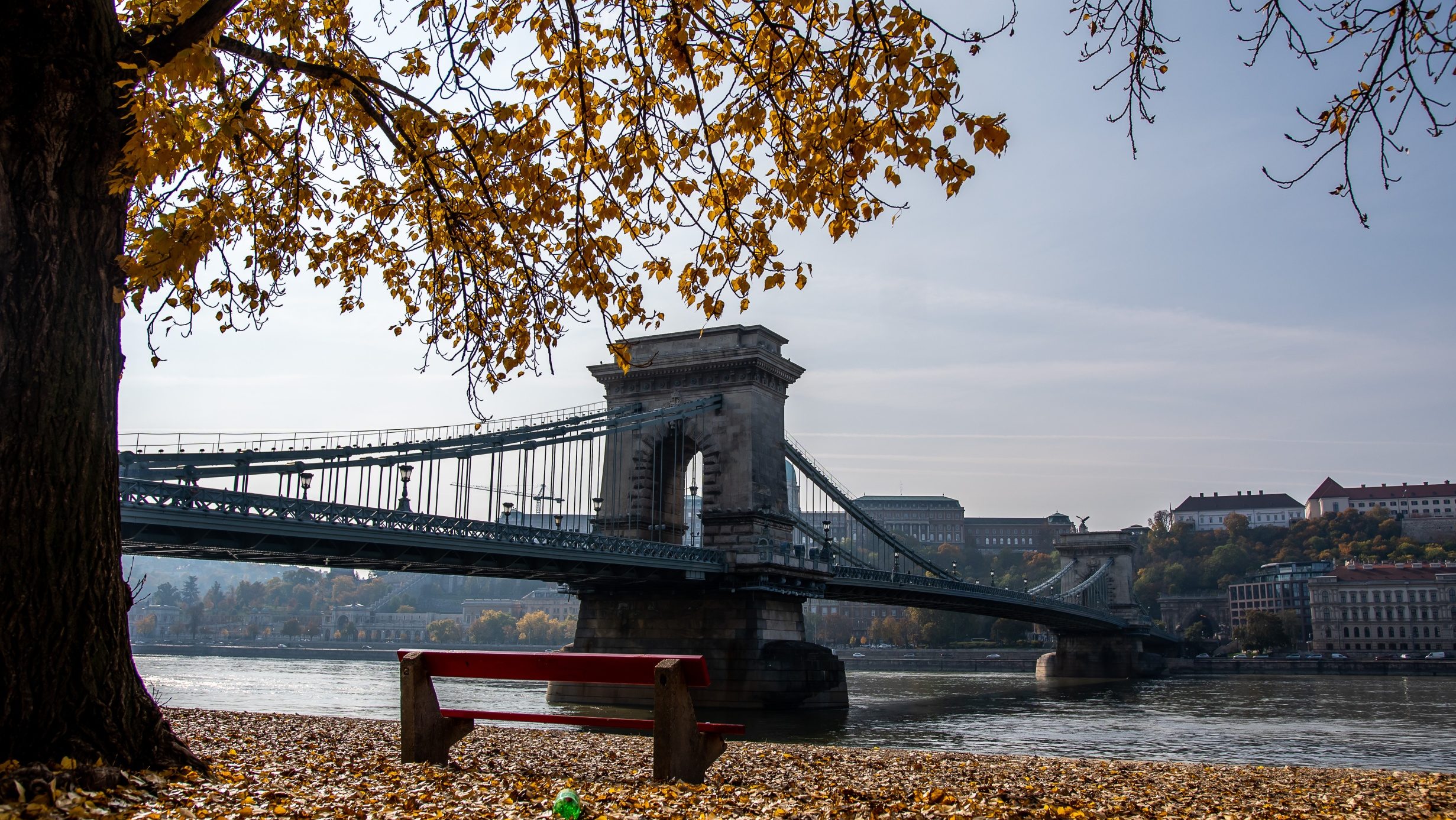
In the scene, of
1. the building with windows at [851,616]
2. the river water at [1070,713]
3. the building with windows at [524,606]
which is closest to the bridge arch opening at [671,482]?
the river water at [1070,713]

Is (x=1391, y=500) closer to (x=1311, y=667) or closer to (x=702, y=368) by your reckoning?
(x=1311, y=667)

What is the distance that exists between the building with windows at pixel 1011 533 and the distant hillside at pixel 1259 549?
21.1 metres

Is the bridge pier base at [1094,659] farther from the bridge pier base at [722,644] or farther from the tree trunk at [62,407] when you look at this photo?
the tree trunk at [62,407]

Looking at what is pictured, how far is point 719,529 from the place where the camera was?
38.2m

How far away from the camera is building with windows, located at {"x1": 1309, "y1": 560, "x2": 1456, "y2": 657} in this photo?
90.6 meters

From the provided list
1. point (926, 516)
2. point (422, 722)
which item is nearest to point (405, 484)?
point (422, 722)

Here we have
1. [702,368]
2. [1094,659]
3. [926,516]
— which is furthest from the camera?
[926,516]

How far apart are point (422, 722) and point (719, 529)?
30.8 metres

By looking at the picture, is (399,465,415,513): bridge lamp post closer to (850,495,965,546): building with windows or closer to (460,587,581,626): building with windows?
(460,587,581,626): building with windows

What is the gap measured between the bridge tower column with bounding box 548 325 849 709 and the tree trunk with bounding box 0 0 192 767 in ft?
88.6

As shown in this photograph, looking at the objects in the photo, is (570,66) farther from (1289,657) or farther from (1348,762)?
(1289,657)

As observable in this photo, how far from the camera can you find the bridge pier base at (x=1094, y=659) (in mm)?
72625

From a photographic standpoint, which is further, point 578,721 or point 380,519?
point 380,519

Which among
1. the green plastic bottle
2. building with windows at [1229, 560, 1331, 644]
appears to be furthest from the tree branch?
building with windows at [1229, 560, 1331, 644]
